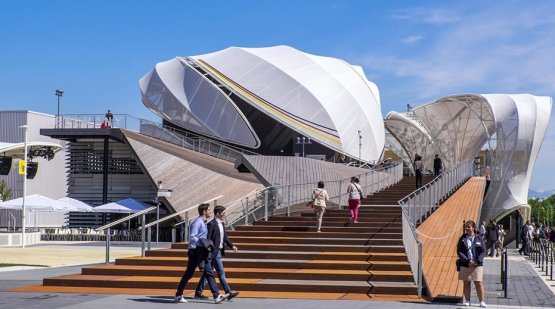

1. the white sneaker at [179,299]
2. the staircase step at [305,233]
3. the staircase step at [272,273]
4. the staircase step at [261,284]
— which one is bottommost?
the white sneaker at [179,299]

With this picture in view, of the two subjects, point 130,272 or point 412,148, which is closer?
point 130,272

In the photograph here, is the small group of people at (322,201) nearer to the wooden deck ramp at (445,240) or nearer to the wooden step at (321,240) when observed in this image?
the wooden step at (321,240)

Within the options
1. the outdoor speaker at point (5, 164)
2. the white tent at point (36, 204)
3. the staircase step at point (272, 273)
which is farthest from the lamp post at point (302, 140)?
the staircase step at point (272, 273)

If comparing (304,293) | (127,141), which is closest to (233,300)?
(304,293)

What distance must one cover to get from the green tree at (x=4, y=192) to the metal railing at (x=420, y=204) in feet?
137

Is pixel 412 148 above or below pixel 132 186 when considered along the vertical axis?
above

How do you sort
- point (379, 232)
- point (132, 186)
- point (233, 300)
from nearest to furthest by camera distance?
point (233, 300) < point (379, 232) < point (132, 186)

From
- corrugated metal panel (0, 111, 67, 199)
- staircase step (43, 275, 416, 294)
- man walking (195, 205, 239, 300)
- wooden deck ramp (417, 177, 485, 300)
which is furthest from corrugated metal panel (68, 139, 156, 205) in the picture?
man walking (195, 205, 239, 300)

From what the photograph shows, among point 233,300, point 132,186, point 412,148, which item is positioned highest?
point 412,148

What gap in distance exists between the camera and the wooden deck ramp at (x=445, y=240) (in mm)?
16453

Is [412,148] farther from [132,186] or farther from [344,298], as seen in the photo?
[344,298]

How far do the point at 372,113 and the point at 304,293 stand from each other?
4839cm

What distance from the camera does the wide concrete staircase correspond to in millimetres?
15680

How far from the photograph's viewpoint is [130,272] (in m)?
17.6
